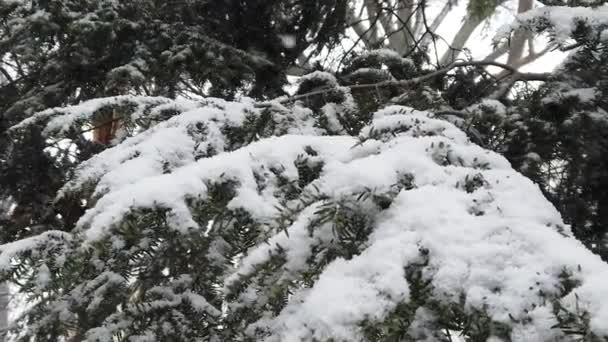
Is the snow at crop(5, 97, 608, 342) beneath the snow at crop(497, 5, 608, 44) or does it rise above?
beneath

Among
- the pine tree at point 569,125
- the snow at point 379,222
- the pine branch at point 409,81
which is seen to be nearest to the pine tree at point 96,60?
the pine branch at point 409,81

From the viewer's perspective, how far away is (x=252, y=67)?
112 inches

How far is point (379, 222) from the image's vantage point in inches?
35.2

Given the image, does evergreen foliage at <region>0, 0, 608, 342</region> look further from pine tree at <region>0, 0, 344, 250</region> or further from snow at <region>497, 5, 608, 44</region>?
pine tree at <region>0, 0, 344, 250</region>

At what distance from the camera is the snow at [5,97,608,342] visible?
69 cm

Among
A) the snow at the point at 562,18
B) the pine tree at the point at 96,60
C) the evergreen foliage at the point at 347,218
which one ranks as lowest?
the pine tree at the point at 96,60

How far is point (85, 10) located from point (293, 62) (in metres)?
1.26

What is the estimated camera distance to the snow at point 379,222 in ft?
2.27

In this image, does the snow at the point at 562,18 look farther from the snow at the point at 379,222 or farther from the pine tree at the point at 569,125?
the snow at the point at 379,222

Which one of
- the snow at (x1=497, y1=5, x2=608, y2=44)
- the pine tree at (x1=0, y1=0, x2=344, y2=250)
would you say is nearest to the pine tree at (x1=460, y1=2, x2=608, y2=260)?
the snow at (x1=497, y1=5, x2=608, y2=44)

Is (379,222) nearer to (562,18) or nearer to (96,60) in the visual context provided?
(562,18)

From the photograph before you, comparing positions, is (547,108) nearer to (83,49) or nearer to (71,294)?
(71,294)

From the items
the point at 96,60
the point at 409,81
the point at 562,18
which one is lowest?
the point at 96,60

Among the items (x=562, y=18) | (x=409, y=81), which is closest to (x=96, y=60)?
(x=409, y=81)
